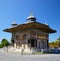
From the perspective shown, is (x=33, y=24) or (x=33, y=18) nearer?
(x=33, y=24)

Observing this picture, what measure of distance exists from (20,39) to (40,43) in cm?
500

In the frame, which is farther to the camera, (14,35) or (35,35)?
(14,35)

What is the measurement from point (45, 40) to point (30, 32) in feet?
18.5

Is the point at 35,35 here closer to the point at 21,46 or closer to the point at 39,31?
the point at 39,31

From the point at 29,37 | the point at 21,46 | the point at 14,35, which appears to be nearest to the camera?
the point at 29,37

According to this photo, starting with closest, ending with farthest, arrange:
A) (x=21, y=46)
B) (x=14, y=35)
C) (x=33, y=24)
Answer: (x=33, y=24), (x=21, y=46), (x=14, y=35)

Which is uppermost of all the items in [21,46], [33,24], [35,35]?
[33,24]

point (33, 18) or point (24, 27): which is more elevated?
point (33, 18)

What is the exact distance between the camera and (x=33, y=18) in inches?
1560

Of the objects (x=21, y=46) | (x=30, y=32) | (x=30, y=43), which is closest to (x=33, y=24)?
(x=30, y=32)

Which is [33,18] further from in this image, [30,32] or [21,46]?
[21,46]

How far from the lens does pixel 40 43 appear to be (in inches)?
1501

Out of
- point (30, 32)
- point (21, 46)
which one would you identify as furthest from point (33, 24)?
point (21, 46)

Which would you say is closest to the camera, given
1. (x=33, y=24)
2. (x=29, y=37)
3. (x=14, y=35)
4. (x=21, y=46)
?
(x=33, y=24)
